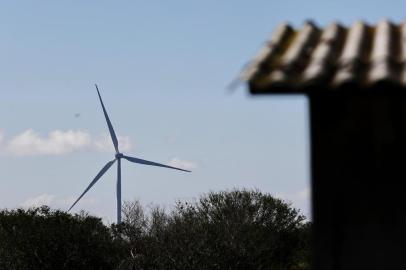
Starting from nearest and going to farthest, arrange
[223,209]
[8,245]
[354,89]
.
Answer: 1. [354,89]
2. [8,245]
3. [223,209]

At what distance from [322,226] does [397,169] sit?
782mm

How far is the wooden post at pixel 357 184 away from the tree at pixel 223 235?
49.0 metres

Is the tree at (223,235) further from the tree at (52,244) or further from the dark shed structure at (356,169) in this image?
the dark shed structure at (356,169)

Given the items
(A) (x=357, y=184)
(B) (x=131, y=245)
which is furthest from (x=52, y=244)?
(A) (x=357, y=184)

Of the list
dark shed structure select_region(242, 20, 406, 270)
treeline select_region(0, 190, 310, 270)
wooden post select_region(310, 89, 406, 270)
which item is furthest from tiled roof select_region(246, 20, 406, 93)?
treeline select_region(0, 190, 310, 270)

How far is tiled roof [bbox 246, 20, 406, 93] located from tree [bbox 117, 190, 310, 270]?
4877 cm

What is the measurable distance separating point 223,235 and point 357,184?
53.3 m

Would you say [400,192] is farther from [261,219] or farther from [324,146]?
[261,219]

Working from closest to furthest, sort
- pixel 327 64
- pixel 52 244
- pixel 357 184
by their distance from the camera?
1. pixel 327 64
2. pixel 357 184
3. pixel 52 244

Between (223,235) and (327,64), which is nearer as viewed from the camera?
(327,64)

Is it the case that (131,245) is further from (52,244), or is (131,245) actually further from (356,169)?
(356,169)

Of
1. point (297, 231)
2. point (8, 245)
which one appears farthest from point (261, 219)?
point (8, 245)

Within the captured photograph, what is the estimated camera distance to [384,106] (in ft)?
26.1

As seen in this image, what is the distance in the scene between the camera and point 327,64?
25.3ft
